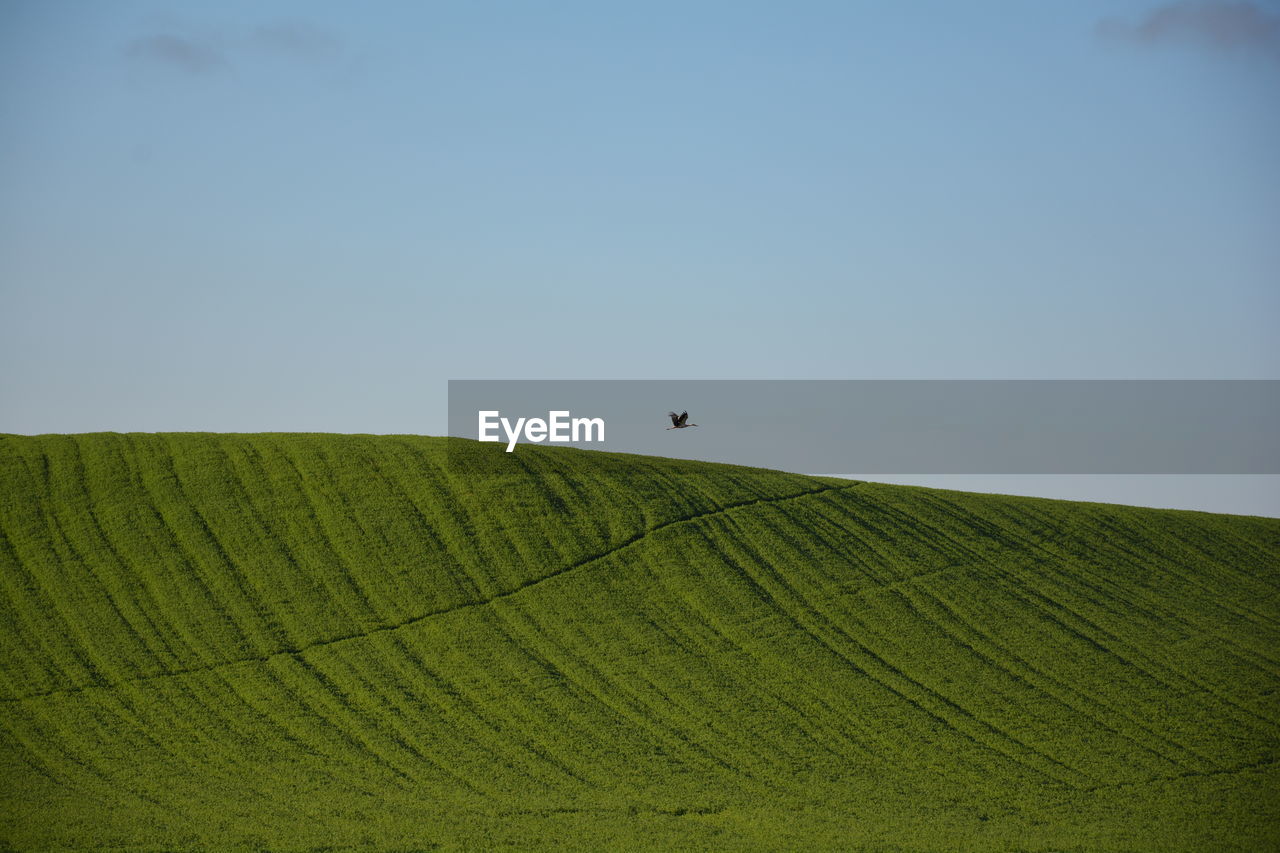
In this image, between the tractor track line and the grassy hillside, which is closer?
the grassy hillside

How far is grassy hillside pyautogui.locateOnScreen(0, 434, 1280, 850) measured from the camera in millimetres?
23906

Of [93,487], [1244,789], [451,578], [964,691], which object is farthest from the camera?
[93,487]

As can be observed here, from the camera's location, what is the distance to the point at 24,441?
4256 centimetres

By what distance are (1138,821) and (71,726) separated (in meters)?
22.4

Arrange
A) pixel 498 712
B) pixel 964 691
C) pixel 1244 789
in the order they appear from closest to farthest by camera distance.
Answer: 1. pixel 1244 789
2. pixel 498 712
3. pixel 964 691

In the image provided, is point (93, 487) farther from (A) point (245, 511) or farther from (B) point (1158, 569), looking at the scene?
(B) point (1158, 569)

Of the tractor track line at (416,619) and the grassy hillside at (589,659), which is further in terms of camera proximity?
the tractor track line at (416,619)

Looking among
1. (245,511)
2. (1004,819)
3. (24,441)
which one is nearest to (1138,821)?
(1004,819)

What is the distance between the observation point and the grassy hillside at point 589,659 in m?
23.9

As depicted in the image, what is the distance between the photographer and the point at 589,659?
106 ft

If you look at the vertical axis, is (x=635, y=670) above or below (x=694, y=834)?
above

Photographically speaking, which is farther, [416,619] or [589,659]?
[416,619]

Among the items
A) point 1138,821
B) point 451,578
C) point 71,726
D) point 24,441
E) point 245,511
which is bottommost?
point 1138,821

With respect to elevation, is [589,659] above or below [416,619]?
below
